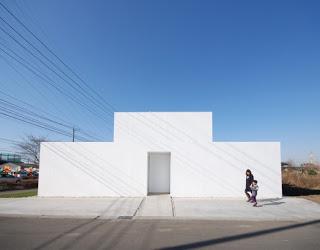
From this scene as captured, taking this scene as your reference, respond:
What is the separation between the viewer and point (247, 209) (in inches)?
591

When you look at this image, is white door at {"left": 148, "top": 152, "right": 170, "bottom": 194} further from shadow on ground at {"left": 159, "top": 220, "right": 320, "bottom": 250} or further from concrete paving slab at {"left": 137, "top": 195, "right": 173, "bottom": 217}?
shadow on ground at {"left": 159, "top": 220, "right": 320, "bottom": 250}

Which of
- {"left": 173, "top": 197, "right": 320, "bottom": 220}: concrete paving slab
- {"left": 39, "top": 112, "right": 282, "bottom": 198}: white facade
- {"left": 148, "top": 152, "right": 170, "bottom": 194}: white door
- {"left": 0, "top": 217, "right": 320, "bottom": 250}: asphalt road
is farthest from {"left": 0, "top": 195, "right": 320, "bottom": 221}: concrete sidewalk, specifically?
{"left": 148, "top": 152, "right": 170, "bottom": 194}: white door

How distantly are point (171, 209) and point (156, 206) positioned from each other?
1095 millimetres

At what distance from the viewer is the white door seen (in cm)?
2123

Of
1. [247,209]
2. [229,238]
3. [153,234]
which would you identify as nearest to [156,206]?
[247,209]

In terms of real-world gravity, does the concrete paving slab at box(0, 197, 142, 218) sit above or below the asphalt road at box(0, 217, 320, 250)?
above

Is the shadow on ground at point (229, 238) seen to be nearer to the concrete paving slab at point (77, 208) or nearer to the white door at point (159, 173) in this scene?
the concrete paving slab at point (77, 208)

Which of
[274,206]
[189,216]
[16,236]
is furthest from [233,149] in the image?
[16,236]

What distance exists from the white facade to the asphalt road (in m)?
7.39

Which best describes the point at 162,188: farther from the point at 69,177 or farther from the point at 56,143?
the point at 56,143

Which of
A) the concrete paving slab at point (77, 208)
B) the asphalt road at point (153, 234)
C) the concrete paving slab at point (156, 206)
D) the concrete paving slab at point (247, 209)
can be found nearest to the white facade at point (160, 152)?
the concrete paving slab at point (156, 206)

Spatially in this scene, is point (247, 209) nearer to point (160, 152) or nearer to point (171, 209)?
point (171, 209)

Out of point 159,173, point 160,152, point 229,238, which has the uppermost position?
point 160,152

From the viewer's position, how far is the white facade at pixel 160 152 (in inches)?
771
